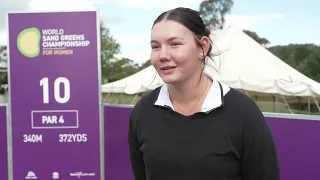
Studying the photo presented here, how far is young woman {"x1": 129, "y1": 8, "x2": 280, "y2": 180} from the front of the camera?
114 centimetres

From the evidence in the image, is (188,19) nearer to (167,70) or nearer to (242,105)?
(167,70)

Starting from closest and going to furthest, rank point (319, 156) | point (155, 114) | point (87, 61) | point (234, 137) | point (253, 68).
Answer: point (234, 137), point (155, 114), point (319, 156), point (87, 61), point (253, 68)

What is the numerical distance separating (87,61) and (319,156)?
230 centimetres

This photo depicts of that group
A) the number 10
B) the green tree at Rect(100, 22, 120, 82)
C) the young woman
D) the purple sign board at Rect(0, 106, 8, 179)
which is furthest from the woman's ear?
the green tree at Rect(100, 22, 120, 82)

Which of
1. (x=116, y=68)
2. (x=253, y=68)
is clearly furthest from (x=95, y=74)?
(x=116, y=68)

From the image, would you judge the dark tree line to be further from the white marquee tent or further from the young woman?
the young woman

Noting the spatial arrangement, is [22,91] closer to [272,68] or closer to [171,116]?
[171,116]

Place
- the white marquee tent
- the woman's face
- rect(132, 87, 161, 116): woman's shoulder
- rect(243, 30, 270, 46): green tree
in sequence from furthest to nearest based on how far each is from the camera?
rect(243, 30, 270, 46): green tree, the white marquee tent, rect(132, 87, 161, 116): woman's shoulder, the woman's face

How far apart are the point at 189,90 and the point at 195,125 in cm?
12

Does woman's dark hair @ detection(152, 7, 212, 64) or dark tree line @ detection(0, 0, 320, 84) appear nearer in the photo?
woman's dark hair @ detection(152, 7, 212, 64)

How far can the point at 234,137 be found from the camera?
1.15 m

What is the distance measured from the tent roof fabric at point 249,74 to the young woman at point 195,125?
820 cm

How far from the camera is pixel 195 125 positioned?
1170mm

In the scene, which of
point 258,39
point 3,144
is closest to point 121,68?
point 258,39
